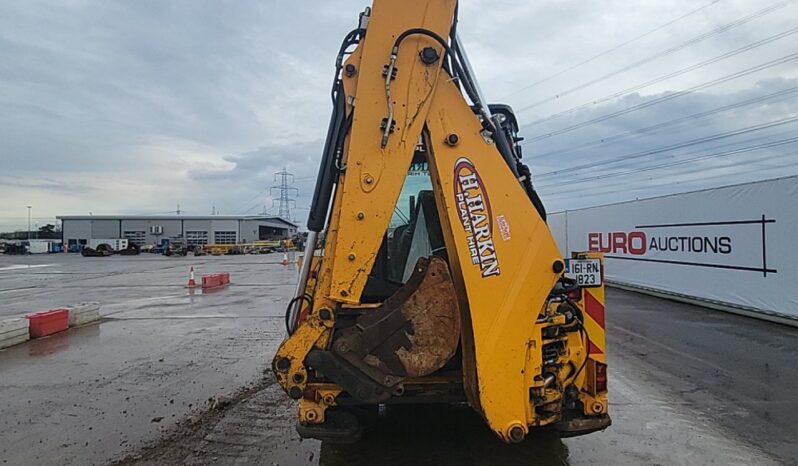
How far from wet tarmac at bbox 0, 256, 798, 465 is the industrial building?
62.5 m

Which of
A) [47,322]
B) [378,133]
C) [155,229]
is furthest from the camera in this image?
[155,229]

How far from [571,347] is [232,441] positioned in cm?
287

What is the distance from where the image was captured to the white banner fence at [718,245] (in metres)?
9.28

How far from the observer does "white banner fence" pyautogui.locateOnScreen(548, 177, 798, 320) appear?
9281 millimetres

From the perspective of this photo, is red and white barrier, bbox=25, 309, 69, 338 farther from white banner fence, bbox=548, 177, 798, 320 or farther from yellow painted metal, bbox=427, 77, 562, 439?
white banner fence, bbox=548, 177, 798, 320

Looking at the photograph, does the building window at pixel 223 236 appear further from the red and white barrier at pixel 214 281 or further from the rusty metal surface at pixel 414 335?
the rusty metal surface at pixel 414 335

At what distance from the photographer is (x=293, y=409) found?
488 centimetres

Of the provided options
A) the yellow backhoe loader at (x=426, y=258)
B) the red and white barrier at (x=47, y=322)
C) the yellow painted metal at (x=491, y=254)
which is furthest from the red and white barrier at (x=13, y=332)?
the yellow painted metal at (x=491, y=254)

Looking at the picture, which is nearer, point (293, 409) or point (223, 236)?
point (293, 409)

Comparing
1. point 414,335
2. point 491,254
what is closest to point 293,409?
point 414,335

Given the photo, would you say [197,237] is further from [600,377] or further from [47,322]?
[600,377]

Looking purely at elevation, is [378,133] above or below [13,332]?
above

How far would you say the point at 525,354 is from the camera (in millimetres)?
2791

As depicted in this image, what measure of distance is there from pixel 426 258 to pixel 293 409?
284 cm
